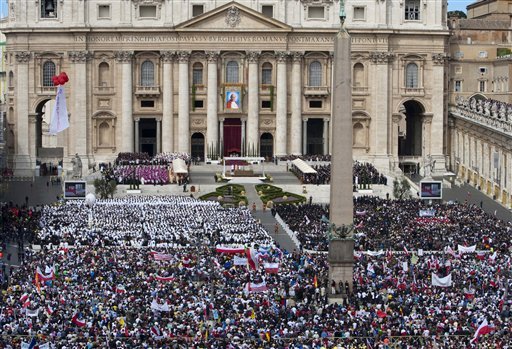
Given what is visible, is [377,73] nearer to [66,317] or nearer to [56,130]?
[56,130]

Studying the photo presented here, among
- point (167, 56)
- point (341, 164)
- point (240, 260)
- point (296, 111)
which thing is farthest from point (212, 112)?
point (341, 164)

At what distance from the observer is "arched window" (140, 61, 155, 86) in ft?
462

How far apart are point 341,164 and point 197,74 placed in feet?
256

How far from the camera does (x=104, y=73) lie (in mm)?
140250

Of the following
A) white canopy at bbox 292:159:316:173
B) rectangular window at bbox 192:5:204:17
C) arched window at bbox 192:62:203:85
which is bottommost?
white canopy at bbox 292:159:316:173

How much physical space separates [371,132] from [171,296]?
83.4m

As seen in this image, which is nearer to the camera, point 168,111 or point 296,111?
point 168,111

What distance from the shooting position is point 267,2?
140750mm

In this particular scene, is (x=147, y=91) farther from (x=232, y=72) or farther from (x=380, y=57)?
(x=380, y=57)

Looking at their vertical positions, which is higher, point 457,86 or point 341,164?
point 457,86

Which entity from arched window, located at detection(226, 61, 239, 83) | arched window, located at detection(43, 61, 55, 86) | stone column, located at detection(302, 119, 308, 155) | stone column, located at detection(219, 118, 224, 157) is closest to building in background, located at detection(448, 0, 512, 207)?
stone column, located at detection(302, 119, 308, 155)

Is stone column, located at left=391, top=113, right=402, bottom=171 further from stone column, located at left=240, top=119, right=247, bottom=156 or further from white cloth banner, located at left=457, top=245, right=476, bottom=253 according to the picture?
white cloth banner, located at left=457, top=245, right=476, bottom=253

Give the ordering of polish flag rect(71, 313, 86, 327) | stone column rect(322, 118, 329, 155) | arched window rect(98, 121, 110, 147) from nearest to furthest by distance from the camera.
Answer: polish flag rect(71, 313, 86, 327) → arched window rect(98, 121, 110, 147) → stone column rect(322, 118, 329, 155)

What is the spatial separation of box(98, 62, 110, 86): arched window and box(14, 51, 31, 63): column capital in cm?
812
